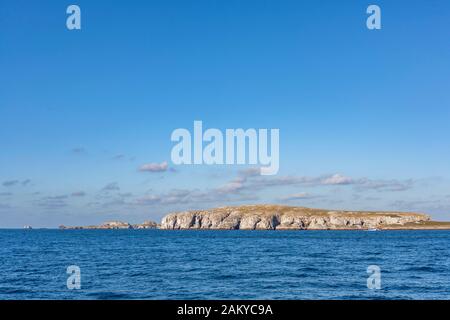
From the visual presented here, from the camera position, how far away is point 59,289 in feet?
136

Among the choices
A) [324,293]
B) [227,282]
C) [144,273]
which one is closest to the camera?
[324,293]

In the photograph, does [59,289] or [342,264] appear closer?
[59,289]

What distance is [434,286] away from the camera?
42656 mm

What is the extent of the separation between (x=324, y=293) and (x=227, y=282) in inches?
454
